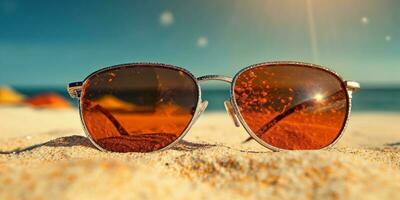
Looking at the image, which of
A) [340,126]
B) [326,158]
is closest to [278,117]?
[340,126]

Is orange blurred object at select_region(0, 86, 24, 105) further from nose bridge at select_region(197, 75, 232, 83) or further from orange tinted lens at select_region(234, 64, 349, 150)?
orange tinted lens at select_region(234, 64, 349, 150)

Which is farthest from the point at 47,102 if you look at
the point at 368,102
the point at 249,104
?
the point at 368,102

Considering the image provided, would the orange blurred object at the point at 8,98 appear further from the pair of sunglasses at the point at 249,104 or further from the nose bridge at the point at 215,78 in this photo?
the nose bridge at the point at 215,78

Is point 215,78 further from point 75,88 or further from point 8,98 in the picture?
point 8,98

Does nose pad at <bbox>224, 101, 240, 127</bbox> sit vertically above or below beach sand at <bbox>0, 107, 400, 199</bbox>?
above

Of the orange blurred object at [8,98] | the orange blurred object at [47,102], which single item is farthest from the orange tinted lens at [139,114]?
the orange blurred object at [8,98]

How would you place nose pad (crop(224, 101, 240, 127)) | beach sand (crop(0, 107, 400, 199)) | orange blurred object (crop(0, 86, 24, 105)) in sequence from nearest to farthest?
1. beach sand (crop(0, 107, 400, 199))
2. nose pad (crop(224, 101, 240, 127))
3. orange blurred object (crop(0, 86, 24, 105))

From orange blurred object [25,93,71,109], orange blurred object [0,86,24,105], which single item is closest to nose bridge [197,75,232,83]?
orange blurred object [25,93,71,109]

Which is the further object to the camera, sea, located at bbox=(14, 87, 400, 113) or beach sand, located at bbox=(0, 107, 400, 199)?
sea, located at bbox=(14, 87, 400, 113)

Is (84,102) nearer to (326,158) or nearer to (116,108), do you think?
(116,108)
